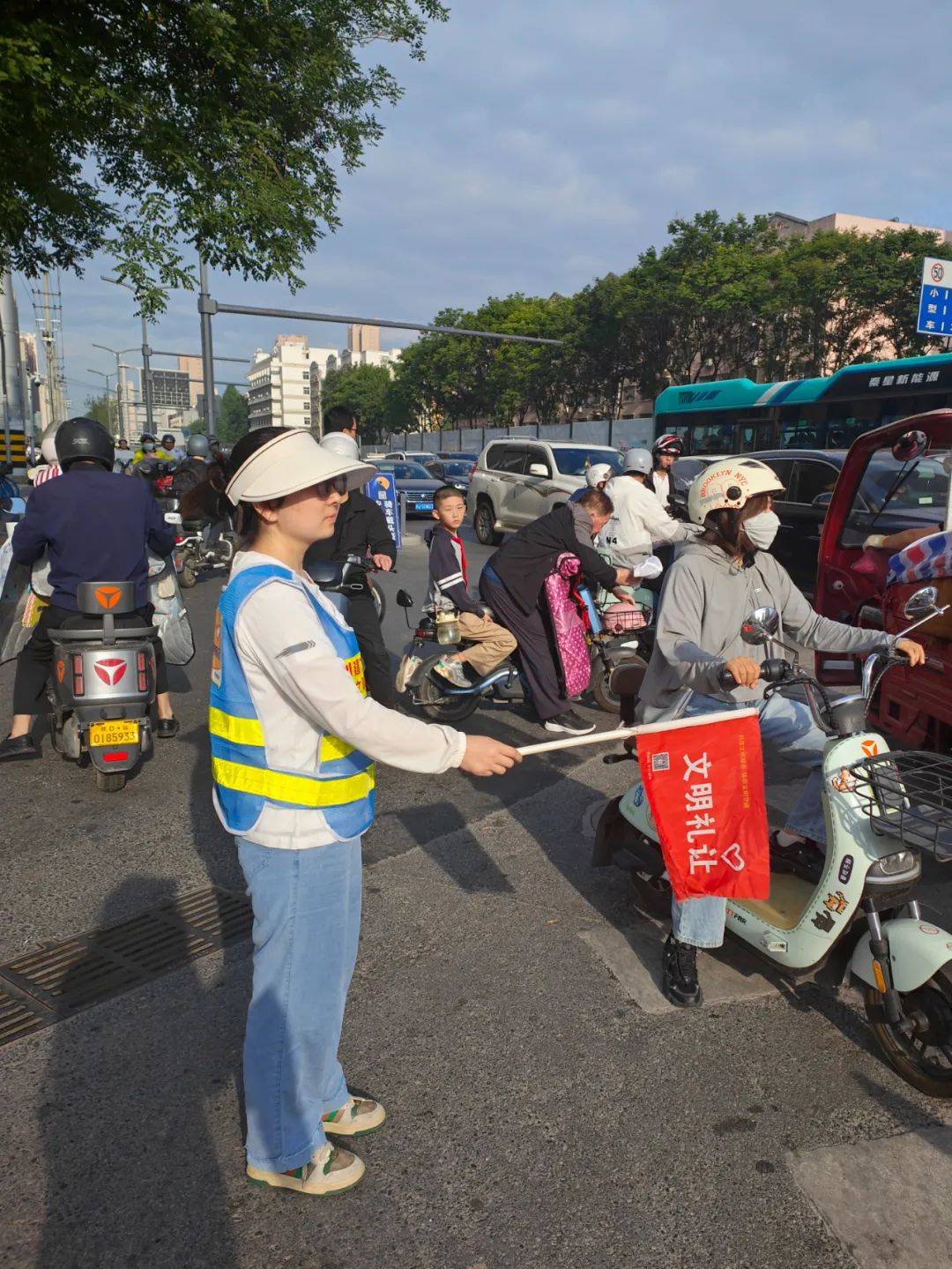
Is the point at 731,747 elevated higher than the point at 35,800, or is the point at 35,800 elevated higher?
the point at 731,747

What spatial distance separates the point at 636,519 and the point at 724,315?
109ft

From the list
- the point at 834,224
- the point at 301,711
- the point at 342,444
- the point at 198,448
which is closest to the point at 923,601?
the point at 301,711

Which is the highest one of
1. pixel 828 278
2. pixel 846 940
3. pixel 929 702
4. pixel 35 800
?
pixel 828 278

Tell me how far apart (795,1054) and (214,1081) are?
1.73 m

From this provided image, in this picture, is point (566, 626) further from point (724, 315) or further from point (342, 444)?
point (724, 315)

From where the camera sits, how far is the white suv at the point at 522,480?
1644 centimetres

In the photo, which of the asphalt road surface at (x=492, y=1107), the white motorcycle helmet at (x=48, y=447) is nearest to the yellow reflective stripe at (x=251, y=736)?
the asphalt road surface at (x=492, y=1107)

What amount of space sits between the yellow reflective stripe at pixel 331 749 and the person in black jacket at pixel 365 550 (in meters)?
3.80

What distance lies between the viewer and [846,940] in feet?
9.35

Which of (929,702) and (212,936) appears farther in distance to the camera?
(929,702)

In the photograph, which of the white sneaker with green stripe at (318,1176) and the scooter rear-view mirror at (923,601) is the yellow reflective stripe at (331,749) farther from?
the scooter rear-view mirror at (923,601)

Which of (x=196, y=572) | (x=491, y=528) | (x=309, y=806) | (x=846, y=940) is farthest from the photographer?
(x=491, y=528)

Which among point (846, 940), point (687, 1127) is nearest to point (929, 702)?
point (846, 940)

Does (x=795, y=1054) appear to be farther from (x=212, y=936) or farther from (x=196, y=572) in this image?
(x=196, y=572)
